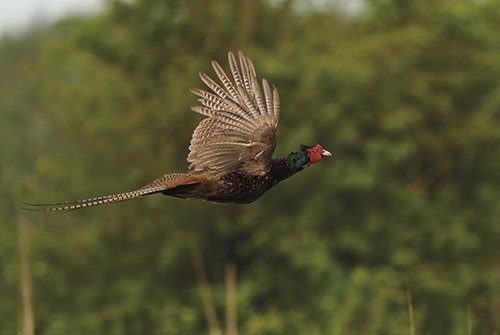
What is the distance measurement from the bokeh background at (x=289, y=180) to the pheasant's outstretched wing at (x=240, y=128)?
16.3m

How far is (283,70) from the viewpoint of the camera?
24047 mm

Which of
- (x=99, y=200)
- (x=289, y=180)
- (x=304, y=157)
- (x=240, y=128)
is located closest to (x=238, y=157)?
(x=240, y=128)

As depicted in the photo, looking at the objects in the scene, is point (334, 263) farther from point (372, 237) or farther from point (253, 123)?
point (253, 123)

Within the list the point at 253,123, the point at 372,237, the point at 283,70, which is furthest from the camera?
the point at 372,237

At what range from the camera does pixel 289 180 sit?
25.7 m

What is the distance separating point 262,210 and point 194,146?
59.5ft

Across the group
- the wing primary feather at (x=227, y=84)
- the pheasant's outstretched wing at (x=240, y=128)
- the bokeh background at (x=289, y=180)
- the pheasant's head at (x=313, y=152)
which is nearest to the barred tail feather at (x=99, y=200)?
the pheasant's outstretched wing at (x=240, y=128)

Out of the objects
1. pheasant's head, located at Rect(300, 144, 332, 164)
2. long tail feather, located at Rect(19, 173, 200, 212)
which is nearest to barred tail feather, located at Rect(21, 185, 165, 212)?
long tail feather, located at Rect(19, 173, 200, 212)

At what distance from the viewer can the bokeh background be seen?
81.0ft

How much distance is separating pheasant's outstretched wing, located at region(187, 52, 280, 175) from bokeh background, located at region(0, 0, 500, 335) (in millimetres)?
16281

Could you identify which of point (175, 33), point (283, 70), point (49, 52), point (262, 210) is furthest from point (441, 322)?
point (49, 52)

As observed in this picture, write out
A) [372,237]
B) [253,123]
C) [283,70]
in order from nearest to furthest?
[253,123]
[283,70]
[372,237]

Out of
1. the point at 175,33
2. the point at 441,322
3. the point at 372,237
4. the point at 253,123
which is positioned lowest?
the point at 253,123

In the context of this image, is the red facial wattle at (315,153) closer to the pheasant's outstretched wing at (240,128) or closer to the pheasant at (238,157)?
the pheasant at (238,157)
